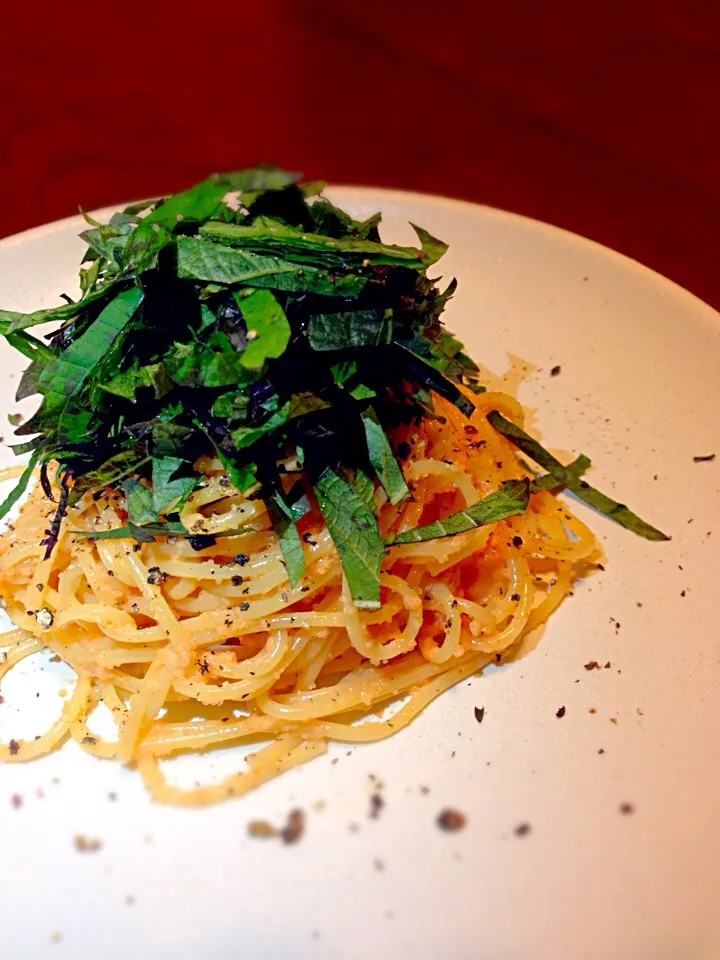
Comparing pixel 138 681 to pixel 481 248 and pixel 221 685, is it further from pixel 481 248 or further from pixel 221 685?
pixel 481 248

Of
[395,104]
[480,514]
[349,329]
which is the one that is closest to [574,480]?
[480,514]

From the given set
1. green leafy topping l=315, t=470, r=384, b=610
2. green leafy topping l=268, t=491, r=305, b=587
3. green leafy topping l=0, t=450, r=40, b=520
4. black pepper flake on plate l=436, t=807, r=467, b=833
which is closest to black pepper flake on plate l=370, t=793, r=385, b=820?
black pepper flake on plate l=436, t=807, r=467, b=833

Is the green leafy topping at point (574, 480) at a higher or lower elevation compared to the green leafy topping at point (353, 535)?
higher

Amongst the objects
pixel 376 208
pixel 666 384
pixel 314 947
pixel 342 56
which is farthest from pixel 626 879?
pixel 342 56

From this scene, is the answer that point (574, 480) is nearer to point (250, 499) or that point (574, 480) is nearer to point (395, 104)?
point (250, 499)

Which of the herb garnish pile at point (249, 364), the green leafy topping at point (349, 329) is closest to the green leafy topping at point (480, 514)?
the herb garnish pile at point (249, 364)

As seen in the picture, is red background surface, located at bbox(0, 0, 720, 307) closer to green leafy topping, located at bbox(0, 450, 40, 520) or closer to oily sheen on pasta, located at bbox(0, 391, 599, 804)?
oily sheen on pasta, located at bbox(0, 391, 599, 804)

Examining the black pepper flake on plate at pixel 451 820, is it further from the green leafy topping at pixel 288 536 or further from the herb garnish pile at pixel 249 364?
the green leafy topping at pixel 288 536
